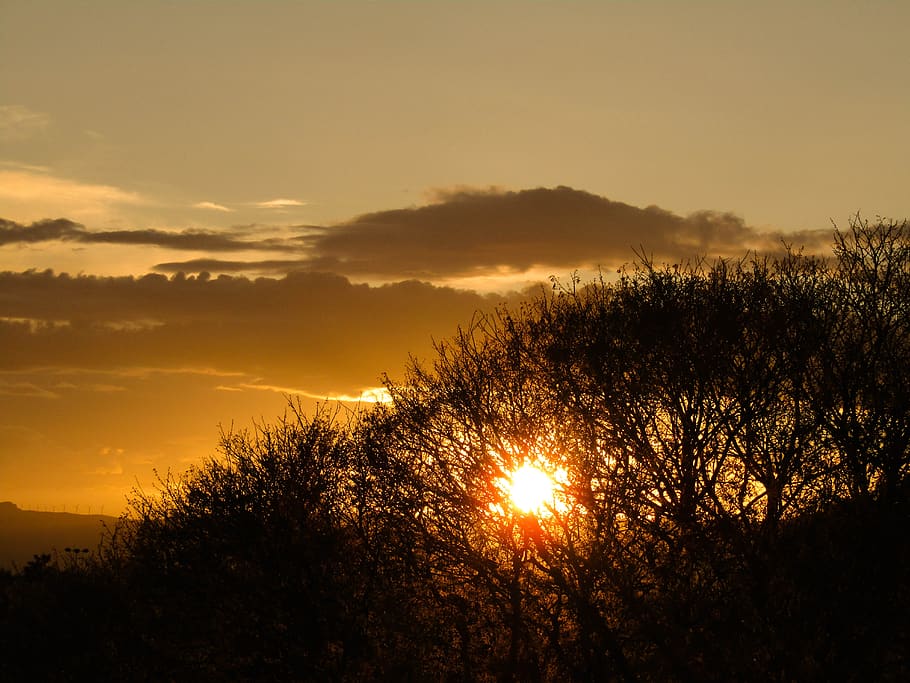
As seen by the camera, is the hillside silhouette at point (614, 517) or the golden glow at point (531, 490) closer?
the hillside silhouette at point (614, 517)

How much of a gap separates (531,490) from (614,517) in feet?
14.9

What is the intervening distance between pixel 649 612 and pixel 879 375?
1127cm

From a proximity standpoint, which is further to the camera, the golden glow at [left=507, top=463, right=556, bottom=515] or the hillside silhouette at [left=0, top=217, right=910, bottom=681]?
the golden glow at [left=507, top=463, right=556, bottom=515]

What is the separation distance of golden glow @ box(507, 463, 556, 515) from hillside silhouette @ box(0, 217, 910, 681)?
0.95 ft

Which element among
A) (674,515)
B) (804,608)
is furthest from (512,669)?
(804,608)

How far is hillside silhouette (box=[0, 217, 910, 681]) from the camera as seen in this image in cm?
3030

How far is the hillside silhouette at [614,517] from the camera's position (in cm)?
3030

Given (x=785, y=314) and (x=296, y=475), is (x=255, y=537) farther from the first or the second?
(x=785, y=314)

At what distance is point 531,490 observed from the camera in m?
36.8

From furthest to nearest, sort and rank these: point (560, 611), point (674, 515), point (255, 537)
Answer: point (255, 537) → point (560, 611) → point (674, 515)

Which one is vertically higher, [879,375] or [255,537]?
[879,375]

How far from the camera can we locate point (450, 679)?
37.8 m

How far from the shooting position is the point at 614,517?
32938mm

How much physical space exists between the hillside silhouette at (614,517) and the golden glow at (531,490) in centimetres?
29
